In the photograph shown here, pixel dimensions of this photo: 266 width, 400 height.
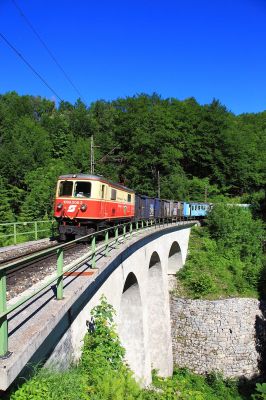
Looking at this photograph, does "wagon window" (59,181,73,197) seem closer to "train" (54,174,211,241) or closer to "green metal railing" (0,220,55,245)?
"train" (54,174,211,241)

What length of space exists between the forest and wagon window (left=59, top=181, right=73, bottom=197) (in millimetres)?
29267

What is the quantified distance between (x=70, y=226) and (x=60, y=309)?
9888 millimetres

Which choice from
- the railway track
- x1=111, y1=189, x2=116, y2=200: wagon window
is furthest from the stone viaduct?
x1=111, y1=189, x2=116, y2=200: wagon window

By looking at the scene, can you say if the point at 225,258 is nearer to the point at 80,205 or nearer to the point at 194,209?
the point at 194,209

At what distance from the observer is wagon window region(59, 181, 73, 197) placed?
15.8 meters

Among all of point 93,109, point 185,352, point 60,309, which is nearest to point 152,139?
point 93,109

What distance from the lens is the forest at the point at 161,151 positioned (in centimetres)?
5025

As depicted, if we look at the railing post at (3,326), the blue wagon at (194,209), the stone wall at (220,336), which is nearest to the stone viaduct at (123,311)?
the railing post at (3,326)

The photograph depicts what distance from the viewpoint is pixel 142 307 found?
16.8 meters

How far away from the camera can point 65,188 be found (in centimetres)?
1597

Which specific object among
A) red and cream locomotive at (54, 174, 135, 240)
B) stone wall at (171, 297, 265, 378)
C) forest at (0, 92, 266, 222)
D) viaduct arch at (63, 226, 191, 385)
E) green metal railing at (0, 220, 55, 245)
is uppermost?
forest at (0, 92, 266, 222)

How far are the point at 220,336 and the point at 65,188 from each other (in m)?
14.8

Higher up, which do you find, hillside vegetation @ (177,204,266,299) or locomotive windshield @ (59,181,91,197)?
locomotive windshield @ (59,181,91,197)

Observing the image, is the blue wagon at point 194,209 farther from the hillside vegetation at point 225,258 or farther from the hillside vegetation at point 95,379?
the hillside vegetation at point 95,379
